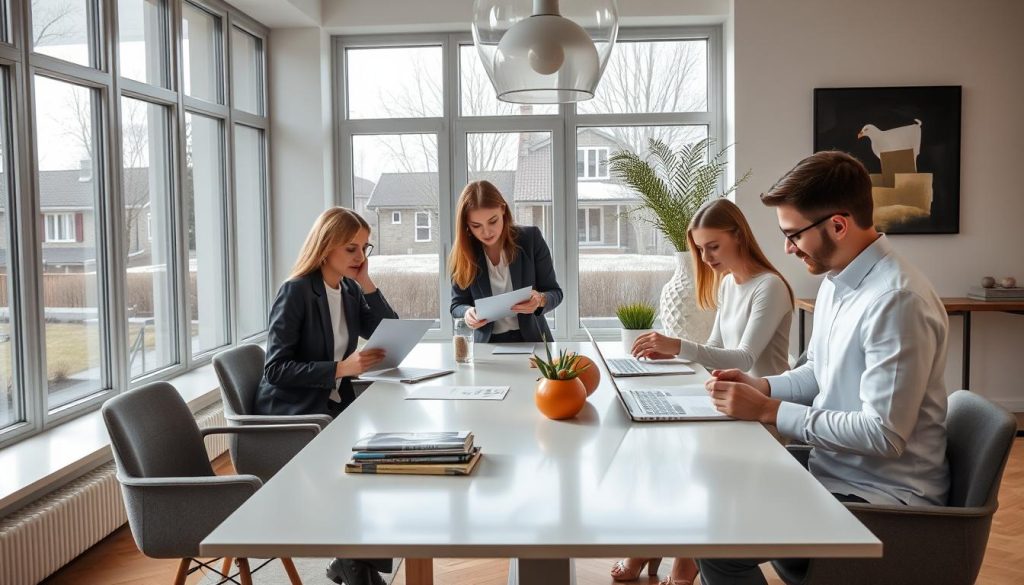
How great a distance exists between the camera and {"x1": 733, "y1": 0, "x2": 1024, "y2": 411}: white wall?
5.46 metres

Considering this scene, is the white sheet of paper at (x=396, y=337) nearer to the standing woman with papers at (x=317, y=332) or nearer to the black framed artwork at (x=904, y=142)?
the standing woman with papers at (x=317, y=332)

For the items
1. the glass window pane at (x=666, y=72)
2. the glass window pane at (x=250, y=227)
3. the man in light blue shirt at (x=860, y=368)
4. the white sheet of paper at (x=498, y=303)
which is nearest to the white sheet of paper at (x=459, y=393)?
the white sheet of paper at (x=498, y=303)

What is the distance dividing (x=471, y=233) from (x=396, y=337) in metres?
1.04

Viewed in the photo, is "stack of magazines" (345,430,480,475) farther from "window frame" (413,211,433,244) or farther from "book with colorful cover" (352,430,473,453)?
"window frame" (413,211,433,244)

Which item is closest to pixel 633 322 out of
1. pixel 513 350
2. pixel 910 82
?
pixel 513 350

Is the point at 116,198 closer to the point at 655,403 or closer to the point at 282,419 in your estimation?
the point at 282,419

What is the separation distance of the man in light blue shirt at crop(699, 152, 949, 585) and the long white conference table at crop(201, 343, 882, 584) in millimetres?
165

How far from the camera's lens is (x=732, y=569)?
6.69ft

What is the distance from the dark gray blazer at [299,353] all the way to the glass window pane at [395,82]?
10.4ft

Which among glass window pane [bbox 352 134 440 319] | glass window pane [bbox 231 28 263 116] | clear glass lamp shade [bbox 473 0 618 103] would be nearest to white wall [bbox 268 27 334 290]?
glass window pane [bbox 231 28 263 116]

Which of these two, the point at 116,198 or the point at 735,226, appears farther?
the point at 116,198

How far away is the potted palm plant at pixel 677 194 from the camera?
495cm

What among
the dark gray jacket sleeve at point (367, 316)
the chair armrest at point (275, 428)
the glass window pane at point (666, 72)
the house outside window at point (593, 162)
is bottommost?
the chair armrest at point (275, 428)

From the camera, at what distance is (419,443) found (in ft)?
5.87
